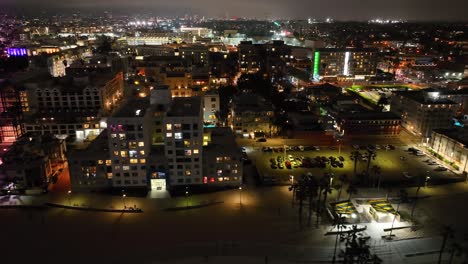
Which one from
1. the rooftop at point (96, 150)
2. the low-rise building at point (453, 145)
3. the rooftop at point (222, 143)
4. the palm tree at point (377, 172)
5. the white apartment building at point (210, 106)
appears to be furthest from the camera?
the white apartment building at point (210, 106)

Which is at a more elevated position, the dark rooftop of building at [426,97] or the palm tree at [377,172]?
the dark rooftop of building at [426,97]

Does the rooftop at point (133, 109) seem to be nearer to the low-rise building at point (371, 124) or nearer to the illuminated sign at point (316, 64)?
the low-rise building at point (371, 124)

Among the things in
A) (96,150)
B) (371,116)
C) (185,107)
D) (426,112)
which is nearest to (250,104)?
(371,116)

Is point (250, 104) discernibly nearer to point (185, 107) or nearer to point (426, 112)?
point (185, 107)

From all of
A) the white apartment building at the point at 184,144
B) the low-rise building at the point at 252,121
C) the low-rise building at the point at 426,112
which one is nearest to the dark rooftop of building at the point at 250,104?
the low-rise building at the point at 252,121

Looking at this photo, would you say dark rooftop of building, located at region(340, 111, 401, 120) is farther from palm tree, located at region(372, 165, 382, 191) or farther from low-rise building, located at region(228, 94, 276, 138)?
palm tree, located at region(372, 165, 382, 191)

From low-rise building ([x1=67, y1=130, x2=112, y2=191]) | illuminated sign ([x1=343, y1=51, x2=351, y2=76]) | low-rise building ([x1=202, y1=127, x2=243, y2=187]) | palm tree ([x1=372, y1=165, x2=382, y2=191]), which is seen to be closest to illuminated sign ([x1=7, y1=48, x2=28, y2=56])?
low-rise building ([x1=67, y1=130, x2=112, y2=191])

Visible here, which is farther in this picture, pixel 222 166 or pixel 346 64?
pixel 346 64
